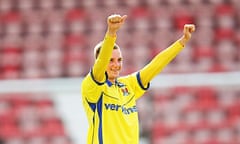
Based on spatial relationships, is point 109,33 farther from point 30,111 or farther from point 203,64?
point 203,64

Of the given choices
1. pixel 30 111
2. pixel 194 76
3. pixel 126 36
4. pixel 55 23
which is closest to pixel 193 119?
pixel 194 76

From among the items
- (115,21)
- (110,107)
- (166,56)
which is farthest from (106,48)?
(166,56)

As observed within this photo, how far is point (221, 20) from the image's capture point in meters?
7.82

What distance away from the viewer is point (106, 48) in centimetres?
314

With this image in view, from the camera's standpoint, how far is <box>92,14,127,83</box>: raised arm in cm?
301

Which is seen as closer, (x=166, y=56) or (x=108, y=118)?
(x=108, y=118)

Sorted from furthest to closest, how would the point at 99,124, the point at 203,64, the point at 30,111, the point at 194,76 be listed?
the point at 203,64 → the point at 30,111 → the point at 194,76 → the point at 99,124

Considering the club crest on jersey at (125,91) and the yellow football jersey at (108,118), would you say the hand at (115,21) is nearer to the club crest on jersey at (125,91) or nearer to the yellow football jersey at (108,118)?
the yellow football jersey at (108,118)

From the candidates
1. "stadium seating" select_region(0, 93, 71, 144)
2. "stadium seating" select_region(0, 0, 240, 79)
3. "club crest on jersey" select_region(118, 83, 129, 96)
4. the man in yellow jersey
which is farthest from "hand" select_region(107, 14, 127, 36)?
"stadium seating" select_region(0, 0, 240, 79)

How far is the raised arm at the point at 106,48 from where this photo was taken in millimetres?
3012

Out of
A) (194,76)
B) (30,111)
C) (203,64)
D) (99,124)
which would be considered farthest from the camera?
(203,64)

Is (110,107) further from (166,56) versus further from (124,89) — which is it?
(166,56)

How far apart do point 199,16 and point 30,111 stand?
9.27ft

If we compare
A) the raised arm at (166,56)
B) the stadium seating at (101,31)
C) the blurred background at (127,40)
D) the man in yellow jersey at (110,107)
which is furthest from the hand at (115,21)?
the stadium seating at (101,31)
